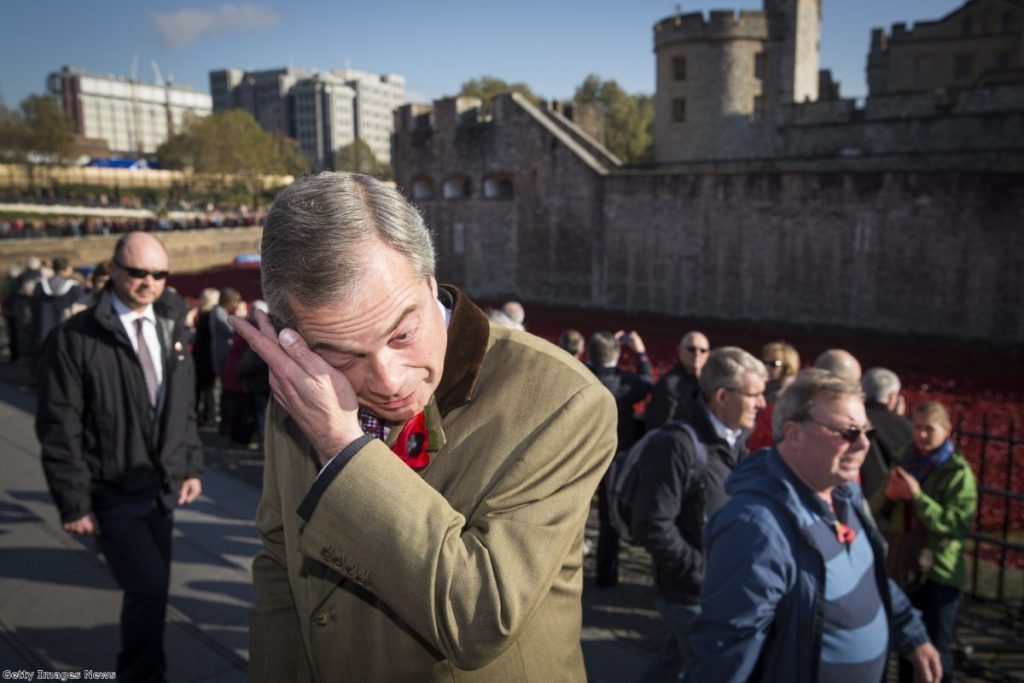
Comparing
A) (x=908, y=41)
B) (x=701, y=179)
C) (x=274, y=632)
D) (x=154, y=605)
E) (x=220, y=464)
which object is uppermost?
(x=908, y=41)

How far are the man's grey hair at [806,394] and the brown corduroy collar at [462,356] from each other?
1.68 m

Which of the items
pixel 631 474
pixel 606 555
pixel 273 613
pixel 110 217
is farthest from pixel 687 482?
pixel 110 217

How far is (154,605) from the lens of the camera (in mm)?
3506

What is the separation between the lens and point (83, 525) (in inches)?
139

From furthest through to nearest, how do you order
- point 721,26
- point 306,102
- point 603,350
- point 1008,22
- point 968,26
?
point 306,102 < point 968,26 < point 1008,22 < point 721,26 < point 603,350

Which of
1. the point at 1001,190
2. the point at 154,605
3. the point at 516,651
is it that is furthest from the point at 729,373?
A: the point at 1001,190

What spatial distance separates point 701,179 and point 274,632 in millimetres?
22415

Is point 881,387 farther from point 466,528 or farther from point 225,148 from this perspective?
point 225,148

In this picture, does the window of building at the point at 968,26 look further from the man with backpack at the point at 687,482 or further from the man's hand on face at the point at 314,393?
the man's hand on face at the point at 314,393

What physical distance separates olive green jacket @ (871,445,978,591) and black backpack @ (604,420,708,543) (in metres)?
1.20

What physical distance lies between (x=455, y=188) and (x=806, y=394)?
2734 cm

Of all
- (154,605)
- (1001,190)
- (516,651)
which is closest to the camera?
(516,651)

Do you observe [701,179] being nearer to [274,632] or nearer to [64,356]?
[64,356]

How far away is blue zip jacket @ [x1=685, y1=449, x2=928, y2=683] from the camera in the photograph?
2406mm
